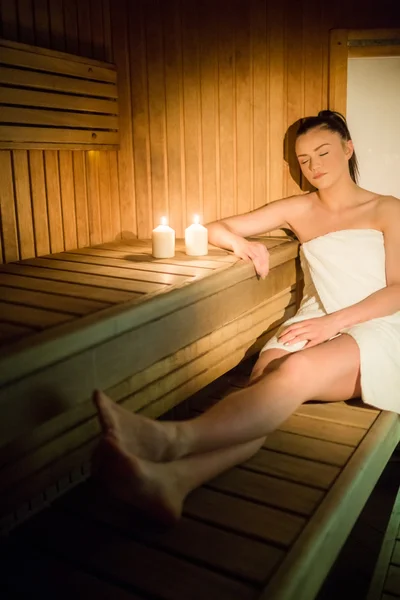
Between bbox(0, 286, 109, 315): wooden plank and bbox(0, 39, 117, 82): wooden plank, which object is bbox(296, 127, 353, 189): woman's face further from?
bbox(0, 286, 109, 315): wooden plank

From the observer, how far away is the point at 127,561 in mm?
1576

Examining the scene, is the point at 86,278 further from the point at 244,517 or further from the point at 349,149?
the point at 349,149

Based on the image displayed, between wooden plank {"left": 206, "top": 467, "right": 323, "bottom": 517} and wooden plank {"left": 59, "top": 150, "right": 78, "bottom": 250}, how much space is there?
1.76 metres

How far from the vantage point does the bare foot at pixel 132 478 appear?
1.52 m

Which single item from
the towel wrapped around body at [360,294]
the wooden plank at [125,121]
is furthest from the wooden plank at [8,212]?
the towel wrapped around body at [360,294]

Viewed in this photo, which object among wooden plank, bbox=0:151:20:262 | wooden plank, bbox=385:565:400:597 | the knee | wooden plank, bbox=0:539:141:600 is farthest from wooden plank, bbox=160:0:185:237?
wooden plank, bbox=0:539:141:600

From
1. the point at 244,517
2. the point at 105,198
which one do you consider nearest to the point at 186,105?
the point at 105,198

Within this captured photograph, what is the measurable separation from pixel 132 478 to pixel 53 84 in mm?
2212

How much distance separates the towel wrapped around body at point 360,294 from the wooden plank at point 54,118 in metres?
1.36

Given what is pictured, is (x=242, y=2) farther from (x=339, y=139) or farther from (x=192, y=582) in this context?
(x=192, y=582)

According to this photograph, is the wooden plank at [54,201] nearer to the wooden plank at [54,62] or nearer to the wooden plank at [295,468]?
the wooden plank at [54,62]

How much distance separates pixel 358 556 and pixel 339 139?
2.08 metres

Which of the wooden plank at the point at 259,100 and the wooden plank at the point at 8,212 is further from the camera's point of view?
the wooden plank at the point at 259,100

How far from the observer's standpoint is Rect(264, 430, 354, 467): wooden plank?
214 cm
